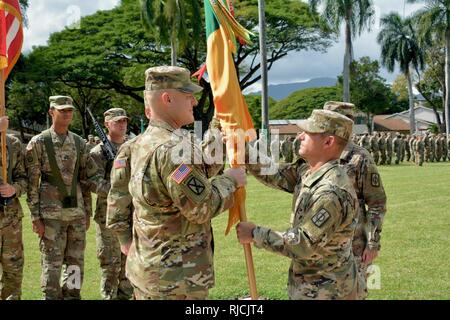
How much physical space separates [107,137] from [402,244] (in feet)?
16.1

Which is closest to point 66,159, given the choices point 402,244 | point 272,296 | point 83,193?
point 83,193

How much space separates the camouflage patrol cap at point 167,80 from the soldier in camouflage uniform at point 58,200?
2.58 meters

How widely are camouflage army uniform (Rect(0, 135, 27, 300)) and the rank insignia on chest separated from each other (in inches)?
134

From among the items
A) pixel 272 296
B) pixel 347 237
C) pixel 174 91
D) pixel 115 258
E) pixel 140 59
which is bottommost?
pixel 272 296

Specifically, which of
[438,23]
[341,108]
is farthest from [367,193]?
[438,23]

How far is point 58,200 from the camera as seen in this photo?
5.47 m

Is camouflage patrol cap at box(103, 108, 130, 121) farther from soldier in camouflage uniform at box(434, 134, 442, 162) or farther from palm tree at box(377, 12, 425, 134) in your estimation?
palm tree at box(377, 12, 425, 134)

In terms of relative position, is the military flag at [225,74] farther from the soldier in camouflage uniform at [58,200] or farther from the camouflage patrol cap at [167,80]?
the soldier in camouflage uniform at [58,200]

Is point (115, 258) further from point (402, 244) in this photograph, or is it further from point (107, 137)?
point (402, 244)

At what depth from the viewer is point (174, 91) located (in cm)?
316

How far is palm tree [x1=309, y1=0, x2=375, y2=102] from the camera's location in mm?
34156

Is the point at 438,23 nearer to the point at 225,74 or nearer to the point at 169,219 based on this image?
the point at 225,74

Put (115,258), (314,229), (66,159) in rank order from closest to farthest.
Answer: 1. (314,229)
2. (66,159)
3. (115,258)

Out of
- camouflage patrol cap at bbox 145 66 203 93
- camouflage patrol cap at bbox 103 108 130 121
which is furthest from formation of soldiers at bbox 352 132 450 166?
camouflage patrol cap at bbox 145 66 203 93
